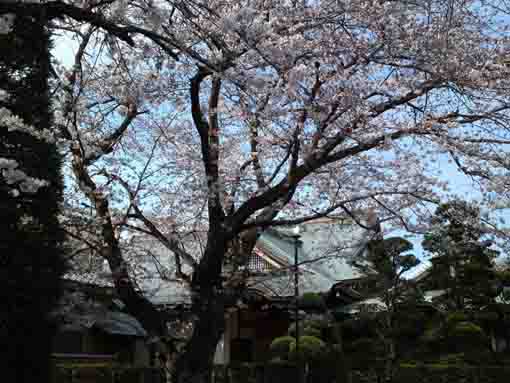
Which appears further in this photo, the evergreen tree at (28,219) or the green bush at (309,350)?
the green bush at (309,350)

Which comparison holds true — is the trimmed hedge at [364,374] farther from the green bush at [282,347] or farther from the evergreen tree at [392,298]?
the green bush at [282,347]

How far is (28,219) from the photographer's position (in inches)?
A: 253

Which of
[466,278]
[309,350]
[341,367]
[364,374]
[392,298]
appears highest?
[466,278]

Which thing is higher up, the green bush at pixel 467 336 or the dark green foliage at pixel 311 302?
the dark green foliage at pixel 311 302

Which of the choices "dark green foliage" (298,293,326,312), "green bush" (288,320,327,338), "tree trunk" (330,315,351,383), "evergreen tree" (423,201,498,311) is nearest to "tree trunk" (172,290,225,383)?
"tree trunk" (330,315,351,383)

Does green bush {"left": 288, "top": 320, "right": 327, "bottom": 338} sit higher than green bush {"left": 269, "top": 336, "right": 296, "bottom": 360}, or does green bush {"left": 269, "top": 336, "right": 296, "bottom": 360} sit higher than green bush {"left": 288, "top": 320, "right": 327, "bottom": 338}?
green bush {"left": 288, "top": 320, "right": 327, "bottom": 338}

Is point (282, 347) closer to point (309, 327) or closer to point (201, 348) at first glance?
point (309, 327)

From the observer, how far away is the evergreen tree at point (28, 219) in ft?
20.2

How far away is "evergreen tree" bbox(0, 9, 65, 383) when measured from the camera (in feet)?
20.2

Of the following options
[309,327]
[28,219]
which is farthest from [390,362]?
[28,219]

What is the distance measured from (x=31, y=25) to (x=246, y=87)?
270 cm

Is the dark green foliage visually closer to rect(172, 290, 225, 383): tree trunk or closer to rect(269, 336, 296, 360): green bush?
rect(269, 336, 296, 360): green bush

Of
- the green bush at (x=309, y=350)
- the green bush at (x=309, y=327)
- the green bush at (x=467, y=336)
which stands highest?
the green bush at (x=309, y=327)

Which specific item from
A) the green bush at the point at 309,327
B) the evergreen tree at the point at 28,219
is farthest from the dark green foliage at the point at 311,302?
the evergreen tree at the point at 28,219
